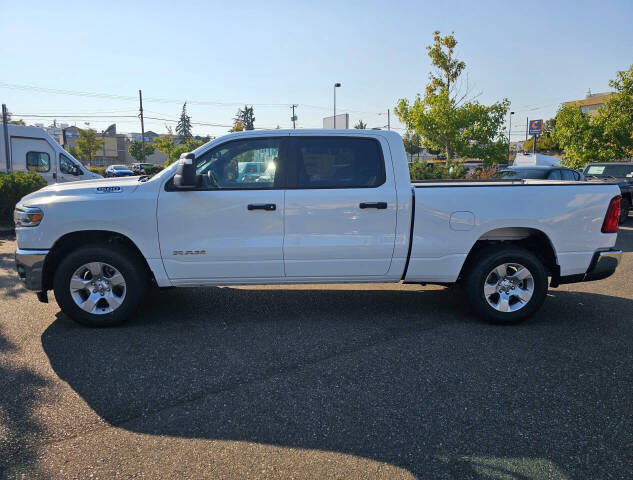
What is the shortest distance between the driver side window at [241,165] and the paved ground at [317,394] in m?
1.48

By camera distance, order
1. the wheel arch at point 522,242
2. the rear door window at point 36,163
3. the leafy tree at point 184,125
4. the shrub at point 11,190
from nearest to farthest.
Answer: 1. the wheel arch at point 522,242
2. the shrub at point 11,190
3. the rear door window at point 36,163
4. the leafy tree at point 184,125

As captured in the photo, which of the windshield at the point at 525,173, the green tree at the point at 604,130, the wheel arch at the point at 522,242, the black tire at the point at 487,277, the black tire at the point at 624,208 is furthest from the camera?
the green tree at the point at 604,130

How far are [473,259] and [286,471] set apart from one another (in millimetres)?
3295

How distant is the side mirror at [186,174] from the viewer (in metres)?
4.72

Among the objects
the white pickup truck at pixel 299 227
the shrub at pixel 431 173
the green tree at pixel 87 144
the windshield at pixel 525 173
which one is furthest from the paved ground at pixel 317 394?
the green tree at pixel 87 144

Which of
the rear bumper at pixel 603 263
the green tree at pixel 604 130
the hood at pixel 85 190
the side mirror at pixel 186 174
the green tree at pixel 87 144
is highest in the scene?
the green tree at pixel 87 144

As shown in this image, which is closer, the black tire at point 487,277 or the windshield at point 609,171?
the black tire at point 487,277

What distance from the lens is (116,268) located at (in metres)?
4.95

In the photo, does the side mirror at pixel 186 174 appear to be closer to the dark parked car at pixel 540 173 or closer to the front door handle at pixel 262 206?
the front door handle at pixel 262 206

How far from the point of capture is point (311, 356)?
4336 mm

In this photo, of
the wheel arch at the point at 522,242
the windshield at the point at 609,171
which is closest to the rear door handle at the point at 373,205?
the wheel arch at the point at 522,242

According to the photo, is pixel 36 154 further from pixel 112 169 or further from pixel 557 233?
pixel 112 169

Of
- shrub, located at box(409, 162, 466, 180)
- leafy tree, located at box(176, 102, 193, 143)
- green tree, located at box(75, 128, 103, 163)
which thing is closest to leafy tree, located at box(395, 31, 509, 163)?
shrub, located at box(409, 162, 466, 180)

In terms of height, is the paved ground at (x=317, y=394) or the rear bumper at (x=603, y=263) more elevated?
the rear bumper at (x=603, y=263)
